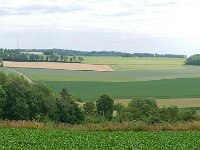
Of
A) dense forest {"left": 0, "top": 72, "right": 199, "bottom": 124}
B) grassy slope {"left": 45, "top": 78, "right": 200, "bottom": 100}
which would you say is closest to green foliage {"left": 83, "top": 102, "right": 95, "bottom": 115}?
dense forest {"left": 0, "top": 72, "right": 199, "bottom": 124}

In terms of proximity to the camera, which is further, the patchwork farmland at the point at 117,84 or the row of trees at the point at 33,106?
the patchwork farmland at the point at 117,84

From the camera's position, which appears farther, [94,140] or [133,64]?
[133,64]

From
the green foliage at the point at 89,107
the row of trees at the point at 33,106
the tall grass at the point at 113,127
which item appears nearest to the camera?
the tall grass at the point at 113,127

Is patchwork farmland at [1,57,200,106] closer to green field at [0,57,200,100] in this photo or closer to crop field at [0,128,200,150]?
green field at [0,57,200,100]

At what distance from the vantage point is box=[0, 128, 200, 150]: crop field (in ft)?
52.6

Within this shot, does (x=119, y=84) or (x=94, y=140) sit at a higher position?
(x=94, y=140)

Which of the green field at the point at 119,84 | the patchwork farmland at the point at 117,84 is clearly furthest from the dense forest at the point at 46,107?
the green field at the point at 119,84

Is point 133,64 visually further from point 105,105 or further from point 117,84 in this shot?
point 105,105

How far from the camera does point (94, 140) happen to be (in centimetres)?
1742

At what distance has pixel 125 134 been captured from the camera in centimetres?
1948

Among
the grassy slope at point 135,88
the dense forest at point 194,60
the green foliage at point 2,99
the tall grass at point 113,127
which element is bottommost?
the grassy slope at point 135,88

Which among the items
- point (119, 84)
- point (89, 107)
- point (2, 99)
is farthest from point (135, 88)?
point (2, 99)

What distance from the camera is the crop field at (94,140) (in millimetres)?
16047

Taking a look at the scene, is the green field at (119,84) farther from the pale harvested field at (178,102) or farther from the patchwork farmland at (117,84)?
the pale harvested field at (178,102)
